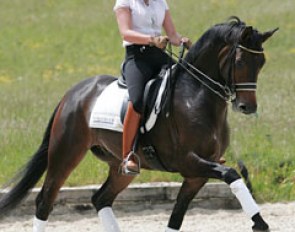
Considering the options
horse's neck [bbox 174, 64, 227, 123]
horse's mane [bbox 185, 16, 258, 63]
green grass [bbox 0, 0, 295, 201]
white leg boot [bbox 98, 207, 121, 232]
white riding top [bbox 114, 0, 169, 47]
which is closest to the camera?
horse's mane [bbox 185, 16, 258, 63]

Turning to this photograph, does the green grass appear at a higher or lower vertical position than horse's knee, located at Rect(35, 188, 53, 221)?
lower

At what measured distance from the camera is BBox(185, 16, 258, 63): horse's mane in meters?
6.95

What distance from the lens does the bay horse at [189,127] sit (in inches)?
268

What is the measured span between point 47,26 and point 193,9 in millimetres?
4523

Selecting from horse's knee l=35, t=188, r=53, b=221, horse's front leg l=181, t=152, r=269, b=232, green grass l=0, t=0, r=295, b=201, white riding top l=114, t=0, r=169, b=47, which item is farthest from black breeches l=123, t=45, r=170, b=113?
green grass l=0, t=0, r=295, b=201

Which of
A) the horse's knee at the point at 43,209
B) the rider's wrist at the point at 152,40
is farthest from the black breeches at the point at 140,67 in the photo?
the horse's knee at the point at 43,209

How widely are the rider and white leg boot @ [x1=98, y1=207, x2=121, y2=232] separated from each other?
0.60 metres

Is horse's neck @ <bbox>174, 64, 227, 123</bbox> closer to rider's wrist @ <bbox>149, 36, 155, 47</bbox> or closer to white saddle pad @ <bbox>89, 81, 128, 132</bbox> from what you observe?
rider's wrist @ <bbox>149, 36, 155, 47</bbox>

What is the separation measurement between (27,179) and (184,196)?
1790mm

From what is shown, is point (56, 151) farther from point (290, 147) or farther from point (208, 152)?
point (290, 147)

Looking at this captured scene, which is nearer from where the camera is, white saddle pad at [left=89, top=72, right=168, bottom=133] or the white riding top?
the white riding top

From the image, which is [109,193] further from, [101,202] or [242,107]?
[242,107]

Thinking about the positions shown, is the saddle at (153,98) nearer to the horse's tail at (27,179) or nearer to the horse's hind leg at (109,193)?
A: the horse's hind leg at (109,193)

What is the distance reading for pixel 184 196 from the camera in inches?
294
